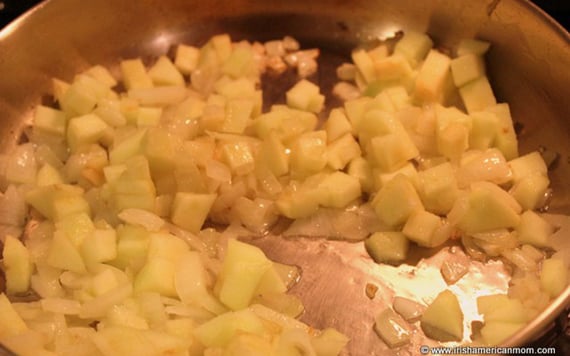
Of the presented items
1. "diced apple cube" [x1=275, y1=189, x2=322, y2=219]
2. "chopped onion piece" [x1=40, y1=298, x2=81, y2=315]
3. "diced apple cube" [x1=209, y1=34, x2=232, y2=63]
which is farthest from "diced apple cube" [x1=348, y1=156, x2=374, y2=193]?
"chopped onion piece" [x1=40, y1=298, x2=81, y2=315]

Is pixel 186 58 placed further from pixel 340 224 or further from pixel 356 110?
pixel 340 224

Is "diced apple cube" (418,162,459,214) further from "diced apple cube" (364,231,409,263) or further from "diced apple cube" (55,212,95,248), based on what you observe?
"diced apple cube" (55,212,95,248)

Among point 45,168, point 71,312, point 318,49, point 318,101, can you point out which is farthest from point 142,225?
point 318,49

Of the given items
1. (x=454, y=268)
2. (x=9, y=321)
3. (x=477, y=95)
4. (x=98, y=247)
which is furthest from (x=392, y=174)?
(x=9, y=321)

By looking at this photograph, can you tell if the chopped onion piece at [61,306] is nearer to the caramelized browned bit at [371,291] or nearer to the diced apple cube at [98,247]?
the diced apple cube at [98,247]

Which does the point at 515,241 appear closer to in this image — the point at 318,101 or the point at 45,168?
the point at 318,101

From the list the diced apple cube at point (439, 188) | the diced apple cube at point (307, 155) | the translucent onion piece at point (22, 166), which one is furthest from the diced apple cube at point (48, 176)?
the diced apple cube at point (439, 188)
